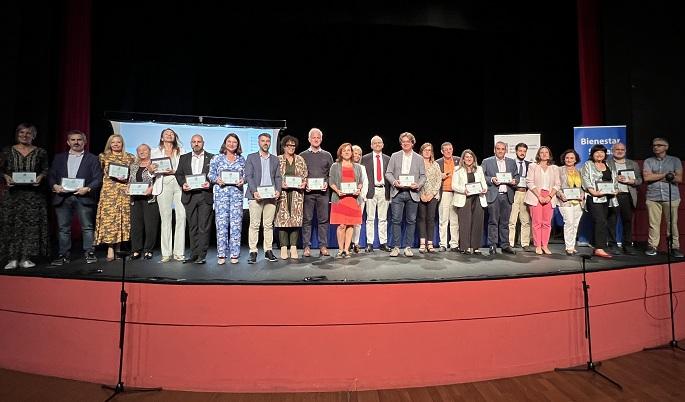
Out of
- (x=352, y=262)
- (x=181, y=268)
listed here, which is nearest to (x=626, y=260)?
(x=352, y=262)

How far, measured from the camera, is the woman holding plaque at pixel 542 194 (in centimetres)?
480

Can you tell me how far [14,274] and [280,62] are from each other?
525 cm

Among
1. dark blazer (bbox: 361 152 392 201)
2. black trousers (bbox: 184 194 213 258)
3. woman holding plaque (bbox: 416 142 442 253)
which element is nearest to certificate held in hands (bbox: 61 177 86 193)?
black trousers (bbox: 184 194 213 258)

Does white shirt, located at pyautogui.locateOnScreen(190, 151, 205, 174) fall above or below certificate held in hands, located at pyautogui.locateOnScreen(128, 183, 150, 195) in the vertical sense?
above

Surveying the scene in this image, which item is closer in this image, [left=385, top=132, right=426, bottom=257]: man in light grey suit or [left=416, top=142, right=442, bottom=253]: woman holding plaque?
[left=385, top=132, right=426, bottom=257]: man in light grey suit

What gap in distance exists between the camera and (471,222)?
193 inches

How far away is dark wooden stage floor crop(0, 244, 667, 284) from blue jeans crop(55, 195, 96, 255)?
0.72ft

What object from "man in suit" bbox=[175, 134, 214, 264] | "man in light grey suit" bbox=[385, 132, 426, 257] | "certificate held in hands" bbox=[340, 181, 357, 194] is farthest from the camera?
"man in light grey suit" bbox=[385, 132, 426, 257]

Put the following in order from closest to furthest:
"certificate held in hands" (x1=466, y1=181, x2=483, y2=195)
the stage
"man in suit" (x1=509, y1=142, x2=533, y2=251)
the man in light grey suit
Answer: the stage → the man in light grey suit → "certificate held in hands" (x1=466, y1=181, x2=483, y2=195) → "man in suit" (x1=509, y1=142, x2=533, y2=251)

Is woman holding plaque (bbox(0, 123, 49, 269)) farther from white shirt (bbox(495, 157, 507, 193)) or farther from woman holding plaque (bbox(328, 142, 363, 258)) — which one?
white shirt (bbox(495, 157, 507, 193))

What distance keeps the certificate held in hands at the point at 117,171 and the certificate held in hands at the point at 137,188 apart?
0.17 m

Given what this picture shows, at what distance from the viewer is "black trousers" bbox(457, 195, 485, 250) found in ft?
15.9

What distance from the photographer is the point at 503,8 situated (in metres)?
6.64

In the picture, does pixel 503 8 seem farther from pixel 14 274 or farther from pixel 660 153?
pixel 14 274
